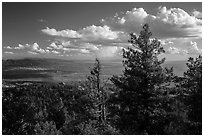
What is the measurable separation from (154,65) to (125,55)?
1784mm

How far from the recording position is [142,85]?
1431 cm

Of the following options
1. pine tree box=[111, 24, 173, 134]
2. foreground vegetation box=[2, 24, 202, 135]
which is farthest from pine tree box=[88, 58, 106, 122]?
pine tree box=[111, 24, 173, 134]

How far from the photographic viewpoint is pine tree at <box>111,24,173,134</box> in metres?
14.0

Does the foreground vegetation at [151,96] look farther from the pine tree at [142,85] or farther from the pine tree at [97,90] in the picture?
the pine tree at [97,90]

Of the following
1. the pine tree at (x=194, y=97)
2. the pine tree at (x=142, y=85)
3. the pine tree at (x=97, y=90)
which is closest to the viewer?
the pine tree at (x=194, y=97)

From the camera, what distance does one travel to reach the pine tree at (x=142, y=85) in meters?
14.0

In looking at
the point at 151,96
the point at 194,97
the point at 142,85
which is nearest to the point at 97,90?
the point at 142,85

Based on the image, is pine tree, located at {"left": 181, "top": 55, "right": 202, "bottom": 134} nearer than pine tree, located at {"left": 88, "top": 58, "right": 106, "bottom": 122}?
Yes

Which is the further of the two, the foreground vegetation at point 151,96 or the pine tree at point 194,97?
the foreground vegetation at point 151,96

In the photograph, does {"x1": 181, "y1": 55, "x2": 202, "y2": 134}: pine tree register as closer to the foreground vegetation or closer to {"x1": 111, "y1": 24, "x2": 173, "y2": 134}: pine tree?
the foreground vegetation

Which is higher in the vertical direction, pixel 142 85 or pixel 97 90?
pixel 142 85

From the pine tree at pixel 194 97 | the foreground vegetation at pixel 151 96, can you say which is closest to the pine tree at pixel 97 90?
the foreground vegetation at pixel 151 96

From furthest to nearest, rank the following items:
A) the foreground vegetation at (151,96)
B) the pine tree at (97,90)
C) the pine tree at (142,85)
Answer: the pine tree at (97,90) < the pine tree at (142,85) < the foreground vegetation at (151,96)

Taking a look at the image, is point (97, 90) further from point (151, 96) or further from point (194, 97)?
point (194, 97)
